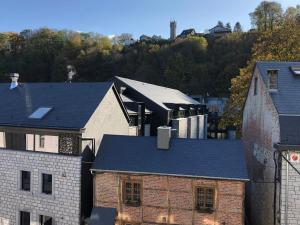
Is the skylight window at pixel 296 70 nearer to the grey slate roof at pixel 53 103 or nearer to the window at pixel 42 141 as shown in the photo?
A: the grey slate roof at pixel 53 103

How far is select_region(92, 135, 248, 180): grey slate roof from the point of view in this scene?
15.5m

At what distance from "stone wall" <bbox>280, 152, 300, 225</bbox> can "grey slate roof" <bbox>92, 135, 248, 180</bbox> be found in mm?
1669

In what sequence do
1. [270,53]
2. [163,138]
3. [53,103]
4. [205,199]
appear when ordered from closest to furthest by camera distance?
[205,199] → [163,138] → [53,103] → [270,53]

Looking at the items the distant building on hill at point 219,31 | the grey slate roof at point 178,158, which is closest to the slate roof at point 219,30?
the distant building on hill at point 219,31

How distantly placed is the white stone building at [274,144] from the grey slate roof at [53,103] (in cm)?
890

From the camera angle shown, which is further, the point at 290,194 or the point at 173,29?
the point at 173,29

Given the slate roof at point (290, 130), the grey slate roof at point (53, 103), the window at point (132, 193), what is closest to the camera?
the slate roof at point (290, 130)

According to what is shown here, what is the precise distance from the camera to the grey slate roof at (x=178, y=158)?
15.5 metres

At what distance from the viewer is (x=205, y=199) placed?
51.2ft

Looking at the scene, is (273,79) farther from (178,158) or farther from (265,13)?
(265,13)

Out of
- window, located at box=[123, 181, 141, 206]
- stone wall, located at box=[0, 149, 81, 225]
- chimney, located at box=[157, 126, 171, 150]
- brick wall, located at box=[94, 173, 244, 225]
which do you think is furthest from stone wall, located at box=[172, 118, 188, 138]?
stone wall, located at box=[0, 149, 81, 225]

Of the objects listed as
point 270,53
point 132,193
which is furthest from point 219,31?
point 132,193

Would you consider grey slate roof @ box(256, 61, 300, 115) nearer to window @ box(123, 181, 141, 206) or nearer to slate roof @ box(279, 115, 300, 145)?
slate roof @ box(279, 115, 300, 145)

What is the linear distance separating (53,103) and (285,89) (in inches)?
495
